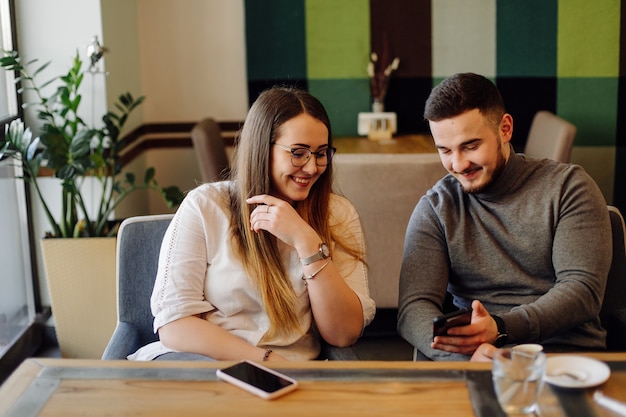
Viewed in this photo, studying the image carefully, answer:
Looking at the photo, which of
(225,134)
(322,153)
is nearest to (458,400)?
(322,153)

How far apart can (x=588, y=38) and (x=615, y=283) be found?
2.34 m

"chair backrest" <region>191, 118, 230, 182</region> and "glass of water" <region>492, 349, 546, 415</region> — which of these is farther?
"chair backrest" <region>191, 118, 230, 182</region>

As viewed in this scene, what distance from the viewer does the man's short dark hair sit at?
7.38 ft

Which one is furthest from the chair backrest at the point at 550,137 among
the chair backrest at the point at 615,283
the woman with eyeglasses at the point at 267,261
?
the woman with eyeglasses at the point at 267,261

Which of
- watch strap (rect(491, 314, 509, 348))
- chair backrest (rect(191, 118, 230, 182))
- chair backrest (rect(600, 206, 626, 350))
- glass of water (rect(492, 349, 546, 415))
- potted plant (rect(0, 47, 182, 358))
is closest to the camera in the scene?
glass of water (rect(492, 349, 546, 415))

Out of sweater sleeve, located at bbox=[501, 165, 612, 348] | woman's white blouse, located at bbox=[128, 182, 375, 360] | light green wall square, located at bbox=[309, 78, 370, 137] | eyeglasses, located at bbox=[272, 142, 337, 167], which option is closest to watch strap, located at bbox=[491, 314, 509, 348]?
sweater sleeve, located at bbox=[501, 165, 612, 348]

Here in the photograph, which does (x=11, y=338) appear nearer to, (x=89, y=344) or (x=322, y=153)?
(x=89, y=344)

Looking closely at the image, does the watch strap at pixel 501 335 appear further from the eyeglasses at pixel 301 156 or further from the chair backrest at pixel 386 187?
the chair backrest at pixel 386 187

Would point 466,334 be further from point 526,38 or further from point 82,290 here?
point 526,38

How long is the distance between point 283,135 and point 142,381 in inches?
29.3

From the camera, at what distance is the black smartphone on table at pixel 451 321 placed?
1.97 m

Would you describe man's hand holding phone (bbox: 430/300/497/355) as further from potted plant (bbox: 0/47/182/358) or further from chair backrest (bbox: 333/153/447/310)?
potted plant (bbox: 0/47/182/358)

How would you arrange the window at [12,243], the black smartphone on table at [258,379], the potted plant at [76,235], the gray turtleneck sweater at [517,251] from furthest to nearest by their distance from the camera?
the window at [12,243] < the potted plant at [76,235] < the gray turtleneck sweater at [517,251] < the black smartphone on table at [258,379]

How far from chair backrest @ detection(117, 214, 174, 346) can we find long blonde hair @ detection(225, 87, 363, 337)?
0.27 m
